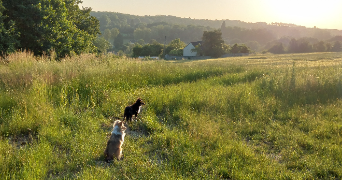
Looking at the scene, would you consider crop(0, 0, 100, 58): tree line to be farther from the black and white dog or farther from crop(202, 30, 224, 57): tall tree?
crop(202, 30, 224, 57): tall tree

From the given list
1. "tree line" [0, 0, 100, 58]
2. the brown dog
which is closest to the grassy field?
the brown dog

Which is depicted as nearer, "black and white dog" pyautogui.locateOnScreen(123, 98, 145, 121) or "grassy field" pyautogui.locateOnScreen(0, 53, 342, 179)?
"grassy field" pyautogui.locateOnScreen(0, 53, 342, 179)

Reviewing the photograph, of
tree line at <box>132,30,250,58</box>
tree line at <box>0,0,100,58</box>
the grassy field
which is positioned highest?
tree line at <box>132,30,250,58</box>

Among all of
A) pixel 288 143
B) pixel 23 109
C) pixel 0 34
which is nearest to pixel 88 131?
pixel 23 109

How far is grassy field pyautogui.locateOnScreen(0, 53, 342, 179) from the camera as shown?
3688mm

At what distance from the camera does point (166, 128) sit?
5285mm

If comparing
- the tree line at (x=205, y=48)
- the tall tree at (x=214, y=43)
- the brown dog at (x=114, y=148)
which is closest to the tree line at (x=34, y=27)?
the brown dog at (x=114, y=148)

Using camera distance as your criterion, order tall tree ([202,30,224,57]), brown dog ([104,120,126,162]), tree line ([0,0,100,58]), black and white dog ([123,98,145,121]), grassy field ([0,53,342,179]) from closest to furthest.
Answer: grassy field ([0,53,342,179]), brown dog ([104,120,126,162]), black and white dog ([123,98,145,121]), tree line ([0,0,100,58]), tall tree ([202,30,224,57])

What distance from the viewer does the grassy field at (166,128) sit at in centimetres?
369

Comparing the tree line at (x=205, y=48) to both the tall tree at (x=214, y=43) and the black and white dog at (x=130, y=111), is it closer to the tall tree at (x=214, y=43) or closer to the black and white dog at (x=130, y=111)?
the tall tree at (x=214, y=43)

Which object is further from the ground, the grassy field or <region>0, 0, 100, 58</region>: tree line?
A: <region>0, 0, 100, 58</region>: tree line

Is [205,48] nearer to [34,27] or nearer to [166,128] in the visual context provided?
[34,27]

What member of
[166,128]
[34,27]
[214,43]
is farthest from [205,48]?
[166,128]

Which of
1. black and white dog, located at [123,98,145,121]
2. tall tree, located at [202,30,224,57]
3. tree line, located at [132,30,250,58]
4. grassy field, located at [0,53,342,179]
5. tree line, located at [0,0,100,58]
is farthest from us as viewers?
tree line, located at [132,30,250,58]
